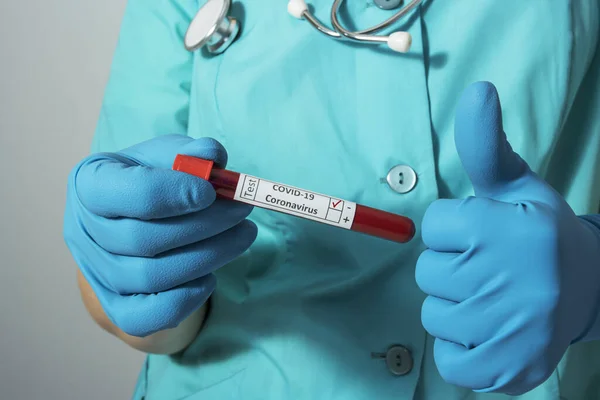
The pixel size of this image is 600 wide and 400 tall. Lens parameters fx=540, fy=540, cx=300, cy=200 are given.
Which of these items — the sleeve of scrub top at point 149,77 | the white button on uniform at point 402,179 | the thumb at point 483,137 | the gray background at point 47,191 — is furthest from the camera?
the gray background at point 47,191

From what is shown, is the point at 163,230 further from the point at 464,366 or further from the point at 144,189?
the point at 464,366

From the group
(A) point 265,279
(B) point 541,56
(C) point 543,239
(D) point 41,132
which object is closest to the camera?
(C) point 543,239

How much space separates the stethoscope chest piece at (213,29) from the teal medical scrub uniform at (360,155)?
0.6 inches

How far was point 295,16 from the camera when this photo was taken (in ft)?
1.85

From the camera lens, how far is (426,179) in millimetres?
537

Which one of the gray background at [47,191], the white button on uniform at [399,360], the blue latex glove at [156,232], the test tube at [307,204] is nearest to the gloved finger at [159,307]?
the blue latex glove at [156,232]

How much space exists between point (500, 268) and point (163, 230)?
29cm

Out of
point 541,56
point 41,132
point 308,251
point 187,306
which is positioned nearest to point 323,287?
point 308,251

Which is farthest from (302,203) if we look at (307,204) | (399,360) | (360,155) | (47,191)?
(47,191)

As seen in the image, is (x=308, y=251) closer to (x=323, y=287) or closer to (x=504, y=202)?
(x=323, y=287)

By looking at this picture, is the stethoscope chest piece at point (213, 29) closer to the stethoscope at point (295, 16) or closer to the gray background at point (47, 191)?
the stethoscope at point (295, 16)

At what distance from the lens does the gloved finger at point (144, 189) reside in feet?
1.51

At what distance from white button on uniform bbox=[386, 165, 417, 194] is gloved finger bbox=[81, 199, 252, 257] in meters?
0.15

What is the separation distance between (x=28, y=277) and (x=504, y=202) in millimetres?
944
